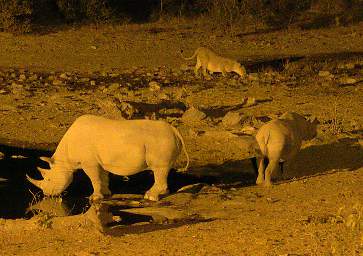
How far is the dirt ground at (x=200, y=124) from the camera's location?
652cm

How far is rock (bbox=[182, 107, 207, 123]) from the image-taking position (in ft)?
40.9

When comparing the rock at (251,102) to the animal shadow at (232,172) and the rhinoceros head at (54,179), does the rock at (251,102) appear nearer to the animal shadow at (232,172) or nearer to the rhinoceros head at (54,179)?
the animal shadow at (232,172)

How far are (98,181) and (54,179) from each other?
467 mm

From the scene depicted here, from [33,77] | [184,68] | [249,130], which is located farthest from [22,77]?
[249,130]

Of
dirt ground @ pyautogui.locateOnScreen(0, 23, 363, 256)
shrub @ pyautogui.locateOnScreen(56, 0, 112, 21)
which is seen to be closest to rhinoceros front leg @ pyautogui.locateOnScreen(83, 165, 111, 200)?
dirt ground @ pyautogui.locateOnScreen(0, 23, 363, 256)

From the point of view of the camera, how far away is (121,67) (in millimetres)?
17141

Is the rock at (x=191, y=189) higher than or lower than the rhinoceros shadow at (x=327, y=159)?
higher

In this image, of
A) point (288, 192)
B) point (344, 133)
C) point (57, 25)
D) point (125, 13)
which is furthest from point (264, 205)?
point (125, 13)

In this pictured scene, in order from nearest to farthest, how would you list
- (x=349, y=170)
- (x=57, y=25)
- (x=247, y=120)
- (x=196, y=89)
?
(x=349, y=170) → (x=247, y=120) → (x=196, y=89) → (x=57, y=25)

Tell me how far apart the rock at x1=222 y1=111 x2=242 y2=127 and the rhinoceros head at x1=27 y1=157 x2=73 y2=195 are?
12.7ft

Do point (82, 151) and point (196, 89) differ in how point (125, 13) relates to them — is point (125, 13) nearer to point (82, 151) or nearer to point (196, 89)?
point (196, 89)

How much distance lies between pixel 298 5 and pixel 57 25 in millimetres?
7096

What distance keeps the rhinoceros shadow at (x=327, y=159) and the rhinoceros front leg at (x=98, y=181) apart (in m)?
2.18

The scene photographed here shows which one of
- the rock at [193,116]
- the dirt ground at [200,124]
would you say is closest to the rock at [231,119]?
the dirt ground at [200,124]
